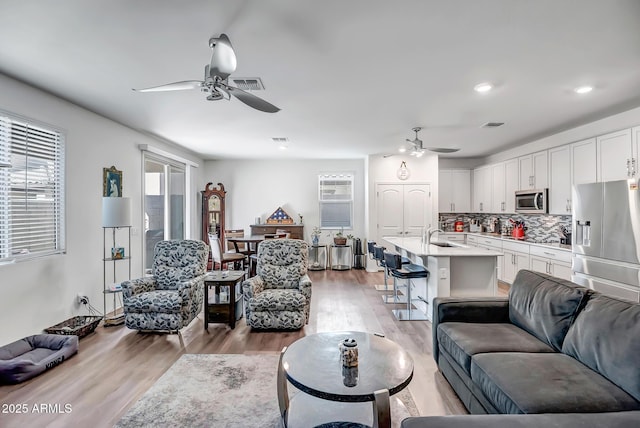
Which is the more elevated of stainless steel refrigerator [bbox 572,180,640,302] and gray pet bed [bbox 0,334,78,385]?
stainless steel refrigerator [bbox 572,180,640,302]

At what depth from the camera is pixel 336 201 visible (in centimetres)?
801

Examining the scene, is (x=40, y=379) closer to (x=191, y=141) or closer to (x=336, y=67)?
(x=336, y=67)

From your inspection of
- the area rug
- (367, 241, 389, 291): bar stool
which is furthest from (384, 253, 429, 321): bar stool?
the area rug

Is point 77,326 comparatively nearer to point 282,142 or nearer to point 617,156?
point 282,142

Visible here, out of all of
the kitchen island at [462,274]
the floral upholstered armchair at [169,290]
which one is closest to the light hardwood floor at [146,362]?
the floral upholstered armchair at [169,290]

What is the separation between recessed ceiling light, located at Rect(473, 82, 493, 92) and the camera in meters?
3.17

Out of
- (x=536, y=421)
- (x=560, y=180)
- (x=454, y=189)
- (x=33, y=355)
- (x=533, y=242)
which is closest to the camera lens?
(x=536, y=421)

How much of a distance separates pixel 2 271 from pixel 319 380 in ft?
10.3

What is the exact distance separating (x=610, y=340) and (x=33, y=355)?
170 inches

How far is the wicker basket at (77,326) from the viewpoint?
3365 mm

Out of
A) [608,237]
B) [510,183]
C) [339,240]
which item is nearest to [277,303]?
[608,237]

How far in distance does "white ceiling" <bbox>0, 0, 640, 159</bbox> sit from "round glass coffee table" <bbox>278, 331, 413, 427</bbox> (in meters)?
2.16

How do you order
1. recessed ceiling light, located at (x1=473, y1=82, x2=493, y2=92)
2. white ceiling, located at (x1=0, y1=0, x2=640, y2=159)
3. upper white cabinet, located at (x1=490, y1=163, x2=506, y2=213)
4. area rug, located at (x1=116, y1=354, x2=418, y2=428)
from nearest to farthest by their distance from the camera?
1. white ceiling, located at (x1=0, y1=0, x2=640, y2=159)
2. area rug, located at (x1=116, y1=354, x2=418, y2=428)
3. recessed ceiling light, located at (x1=473, y1=82, x2=493, y2=92)
4. upper white cabinet, located at (x1=490, y1=163, x2=506, y2=213)

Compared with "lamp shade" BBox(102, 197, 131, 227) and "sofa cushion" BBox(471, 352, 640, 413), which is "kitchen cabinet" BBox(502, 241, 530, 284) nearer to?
"sofa cushion" BBox(471, 352, 640, 413)
